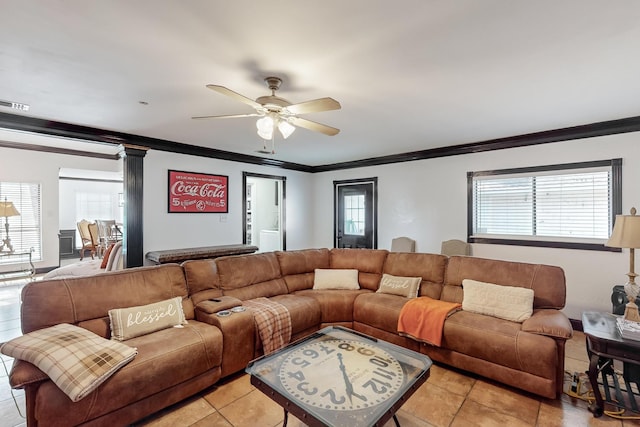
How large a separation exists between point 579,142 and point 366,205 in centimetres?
333

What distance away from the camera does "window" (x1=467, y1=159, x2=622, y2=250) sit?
358cm

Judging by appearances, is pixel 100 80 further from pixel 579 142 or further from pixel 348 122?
pixel 579 142

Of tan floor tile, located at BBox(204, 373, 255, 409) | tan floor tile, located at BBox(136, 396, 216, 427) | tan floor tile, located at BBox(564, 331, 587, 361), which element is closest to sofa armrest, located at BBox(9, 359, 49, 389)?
tan floor tile, located at BBox(136, 396, 216, 427)

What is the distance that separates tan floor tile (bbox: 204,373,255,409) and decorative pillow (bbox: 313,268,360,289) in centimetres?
150

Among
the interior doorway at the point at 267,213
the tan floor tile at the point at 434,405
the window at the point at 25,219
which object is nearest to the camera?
the tan floor tile at the point at 434,405

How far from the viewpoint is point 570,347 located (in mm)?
3191

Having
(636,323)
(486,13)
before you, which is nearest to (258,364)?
(486,13)

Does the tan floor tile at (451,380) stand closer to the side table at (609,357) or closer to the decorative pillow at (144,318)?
the side table at (609,357)

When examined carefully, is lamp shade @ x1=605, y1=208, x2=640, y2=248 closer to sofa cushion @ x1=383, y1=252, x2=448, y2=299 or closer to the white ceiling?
the white ceiling

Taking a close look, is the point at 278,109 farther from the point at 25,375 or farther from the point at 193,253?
the point at 193,253

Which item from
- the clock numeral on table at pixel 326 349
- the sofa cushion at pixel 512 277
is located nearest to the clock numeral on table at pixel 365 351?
the clock numeral on table at pixel 326 349

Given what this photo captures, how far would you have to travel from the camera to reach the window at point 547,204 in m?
3.58

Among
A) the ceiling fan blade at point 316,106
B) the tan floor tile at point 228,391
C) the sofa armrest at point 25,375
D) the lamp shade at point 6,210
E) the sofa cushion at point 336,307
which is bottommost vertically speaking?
the tan floor tile at point 228,391

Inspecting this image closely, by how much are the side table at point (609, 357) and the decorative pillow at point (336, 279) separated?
7.41 ft
